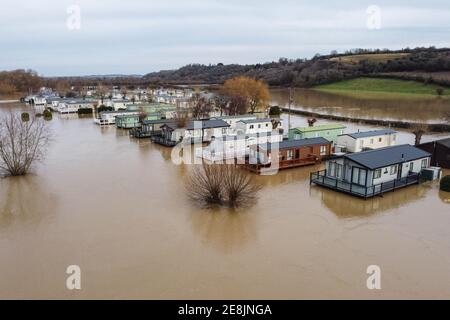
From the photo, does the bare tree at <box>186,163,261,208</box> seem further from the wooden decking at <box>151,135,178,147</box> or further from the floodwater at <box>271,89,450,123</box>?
the floodwater at <box>271,89,450,123</box>

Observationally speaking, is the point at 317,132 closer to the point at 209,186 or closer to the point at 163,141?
the point at 163,141

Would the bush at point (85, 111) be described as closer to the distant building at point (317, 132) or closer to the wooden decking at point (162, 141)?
the wooden decking at point (162, 141)

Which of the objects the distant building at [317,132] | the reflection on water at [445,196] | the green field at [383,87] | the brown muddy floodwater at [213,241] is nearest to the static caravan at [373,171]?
the brown muddy floodwater at [213,241]

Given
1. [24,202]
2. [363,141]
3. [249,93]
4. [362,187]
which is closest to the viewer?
[362,187]

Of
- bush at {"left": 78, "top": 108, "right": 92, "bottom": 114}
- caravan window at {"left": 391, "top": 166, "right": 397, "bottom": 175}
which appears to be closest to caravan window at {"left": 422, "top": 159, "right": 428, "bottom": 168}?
caravan window at {"left": 391, "top": 166, "right": 397, "bottom": 175}

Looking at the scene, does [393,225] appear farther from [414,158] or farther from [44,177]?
[44,177]

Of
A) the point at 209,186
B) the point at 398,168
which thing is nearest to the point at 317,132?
the point at 398,168
